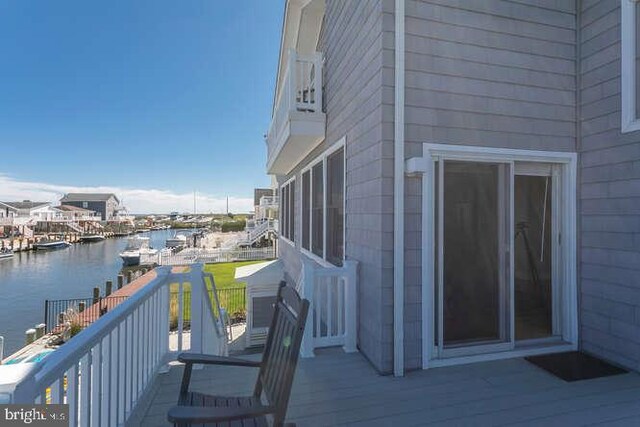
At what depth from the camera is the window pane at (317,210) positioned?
17.3ft

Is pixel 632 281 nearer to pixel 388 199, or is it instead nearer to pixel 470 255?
pixel 470 255

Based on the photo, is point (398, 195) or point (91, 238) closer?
point (398, 195)

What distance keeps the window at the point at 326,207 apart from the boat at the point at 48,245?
4567cm

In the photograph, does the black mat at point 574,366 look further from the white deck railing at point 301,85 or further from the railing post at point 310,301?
the white deck railing at point 301,85

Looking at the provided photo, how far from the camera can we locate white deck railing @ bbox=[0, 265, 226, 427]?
1128 millimetres

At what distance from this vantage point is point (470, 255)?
308 centimetres

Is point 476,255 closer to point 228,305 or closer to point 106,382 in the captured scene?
point 106,382

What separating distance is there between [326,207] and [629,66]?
3.59m

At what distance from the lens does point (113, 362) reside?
1.88 m

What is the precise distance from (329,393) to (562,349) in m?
2.48

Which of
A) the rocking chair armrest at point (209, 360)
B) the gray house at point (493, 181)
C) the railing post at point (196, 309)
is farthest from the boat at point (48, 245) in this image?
the rocking chair armrest at point (209, 360)

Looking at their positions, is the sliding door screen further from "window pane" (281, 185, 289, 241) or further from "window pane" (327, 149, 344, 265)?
"window pane" (281, 185, 289, 241)
